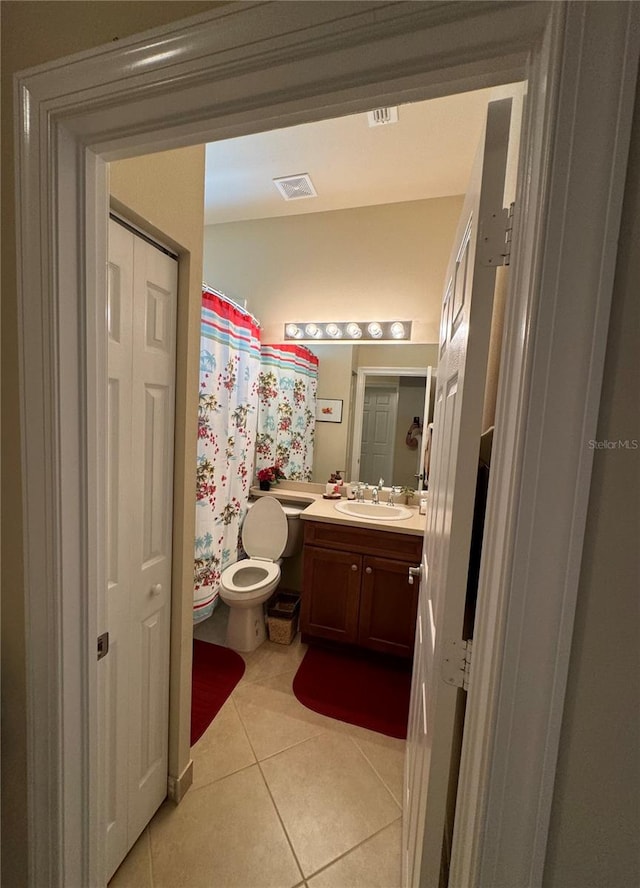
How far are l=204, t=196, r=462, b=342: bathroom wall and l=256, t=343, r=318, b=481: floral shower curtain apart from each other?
0.64 ft

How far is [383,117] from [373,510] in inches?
77.6

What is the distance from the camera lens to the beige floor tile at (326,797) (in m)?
1.26

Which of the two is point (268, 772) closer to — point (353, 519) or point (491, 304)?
point (353, 519)

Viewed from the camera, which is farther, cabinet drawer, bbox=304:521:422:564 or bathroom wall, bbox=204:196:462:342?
bathroom wall, bbox=204:196:462:342

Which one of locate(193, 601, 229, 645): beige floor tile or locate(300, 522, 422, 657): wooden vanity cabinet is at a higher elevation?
locate(300, 522, 422, 657): wooden vanity cabinet

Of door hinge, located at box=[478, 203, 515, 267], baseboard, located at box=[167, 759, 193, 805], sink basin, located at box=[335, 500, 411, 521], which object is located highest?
door hinge, located at box=[478, 203, 515, 267]

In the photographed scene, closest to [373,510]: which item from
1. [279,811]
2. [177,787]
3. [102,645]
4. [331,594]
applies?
[331,594]

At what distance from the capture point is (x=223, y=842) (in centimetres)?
124

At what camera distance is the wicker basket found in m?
2.30

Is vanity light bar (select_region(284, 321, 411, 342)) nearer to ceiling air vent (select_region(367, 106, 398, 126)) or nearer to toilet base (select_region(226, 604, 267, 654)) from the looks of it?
ceiling air vent (select_region(367, 106, 398, 126))

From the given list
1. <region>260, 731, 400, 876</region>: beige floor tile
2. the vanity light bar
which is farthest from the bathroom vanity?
the vanity light bar

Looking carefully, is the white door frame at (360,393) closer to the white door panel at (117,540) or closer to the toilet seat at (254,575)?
the toilet seat at (254,575)

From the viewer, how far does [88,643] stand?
76 centimetres

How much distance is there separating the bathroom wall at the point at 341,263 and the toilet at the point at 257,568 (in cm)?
125
